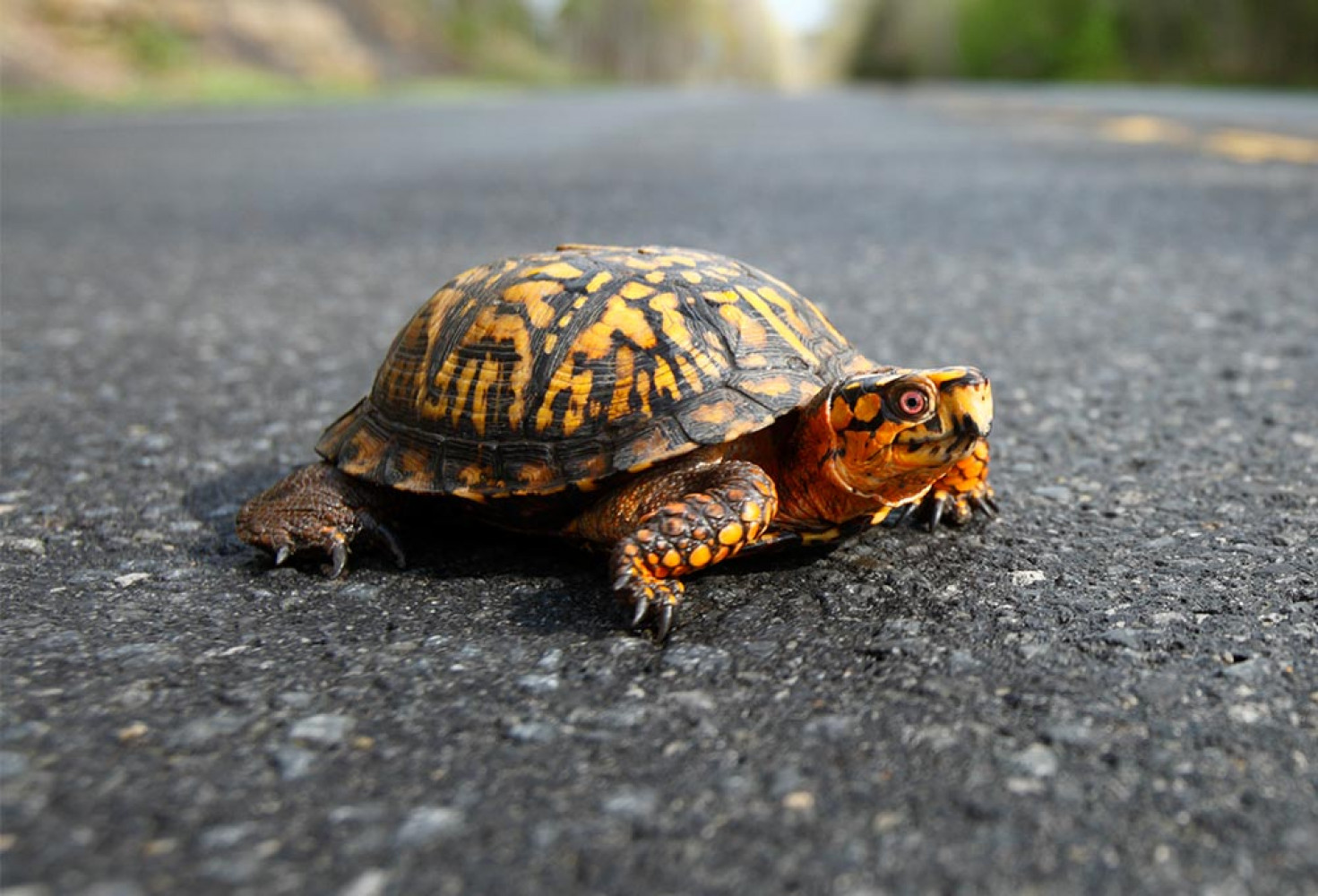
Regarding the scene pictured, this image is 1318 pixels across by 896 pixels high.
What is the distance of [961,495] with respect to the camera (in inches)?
94.0

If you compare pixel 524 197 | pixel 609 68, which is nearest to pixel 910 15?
pixel 609 68

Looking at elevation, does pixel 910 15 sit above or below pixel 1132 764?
above

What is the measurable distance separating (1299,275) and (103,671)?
4.88 metres

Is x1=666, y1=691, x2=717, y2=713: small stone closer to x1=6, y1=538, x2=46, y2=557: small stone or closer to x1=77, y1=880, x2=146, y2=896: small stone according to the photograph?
x1=77, y1=880, x2=146, y2=896: small stone

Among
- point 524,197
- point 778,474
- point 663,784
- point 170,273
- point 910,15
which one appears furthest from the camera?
point 910,15

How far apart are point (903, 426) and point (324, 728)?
113 cm

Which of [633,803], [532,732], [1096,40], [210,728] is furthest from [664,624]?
[1096,40]

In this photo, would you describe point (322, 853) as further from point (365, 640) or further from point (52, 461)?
point (52, 461)

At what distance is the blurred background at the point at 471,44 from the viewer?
2131 cm

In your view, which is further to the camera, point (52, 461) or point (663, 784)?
point (52, 461)

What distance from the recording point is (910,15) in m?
83.1

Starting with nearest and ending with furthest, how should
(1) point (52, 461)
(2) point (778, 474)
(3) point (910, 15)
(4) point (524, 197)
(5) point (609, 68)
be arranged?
(2) point (778, 474) → (1) point (52, 461) → (4) point (524, 197) → (3) point (910, 15) → (5) point (609, 68)

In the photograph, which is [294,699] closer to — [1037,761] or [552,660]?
[552,660]

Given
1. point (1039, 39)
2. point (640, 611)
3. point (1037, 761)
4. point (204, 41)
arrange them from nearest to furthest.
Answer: point (1037, 761)
point (640, 611)
point (204, 41)
point (1039, 39)
